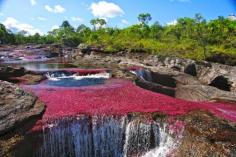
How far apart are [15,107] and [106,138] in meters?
5.08

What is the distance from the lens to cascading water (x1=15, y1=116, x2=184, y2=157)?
58.1 feet

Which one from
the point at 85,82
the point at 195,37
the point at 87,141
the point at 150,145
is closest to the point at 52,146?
the point at 87,141

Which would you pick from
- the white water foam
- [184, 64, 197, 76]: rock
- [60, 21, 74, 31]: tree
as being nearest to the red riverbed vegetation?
the white water foam

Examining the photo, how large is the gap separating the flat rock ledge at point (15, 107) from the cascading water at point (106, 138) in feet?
4.69

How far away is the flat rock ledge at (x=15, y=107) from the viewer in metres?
15.8

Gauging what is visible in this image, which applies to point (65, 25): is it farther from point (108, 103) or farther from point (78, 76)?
point (108, 103)

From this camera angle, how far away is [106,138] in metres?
18.6

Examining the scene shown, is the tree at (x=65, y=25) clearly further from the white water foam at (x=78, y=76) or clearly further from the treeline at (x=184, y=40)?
the white water foam at (x=78, y=76)

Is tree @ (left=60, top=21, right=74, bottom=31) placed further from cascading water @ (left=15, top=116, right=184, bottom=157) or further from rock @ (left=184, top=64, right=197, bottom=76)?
cascading water @ (left=15, top=116, right=184, bottom=157)

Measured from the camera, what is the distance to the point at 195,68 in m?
47.2

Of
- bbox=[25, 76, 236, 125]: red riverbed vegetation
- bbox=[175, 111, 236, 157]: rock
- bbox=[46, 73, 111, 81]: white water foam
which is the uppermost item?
bbox=[25, 76, 236, 125]: red riverbed vegetation

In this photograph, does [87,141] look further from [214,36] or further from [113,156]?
[214,36]

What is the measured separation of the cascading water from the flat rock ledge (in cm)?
143

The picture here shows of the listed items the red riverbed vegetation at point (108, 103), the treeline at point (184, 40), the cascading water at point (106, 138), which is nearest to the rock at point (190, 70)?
the treeline at point (184, 40)
